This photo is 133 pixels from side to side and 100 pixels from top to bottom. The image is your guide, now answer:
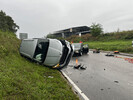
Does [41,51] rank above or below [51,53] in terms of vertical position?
above

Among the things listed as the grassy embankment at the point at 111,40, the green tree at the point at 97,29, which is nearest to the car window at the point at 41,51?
the grassy embankment at the point at 111,40

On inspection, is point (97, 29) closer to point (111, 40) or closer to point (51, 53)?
point (111, 40)

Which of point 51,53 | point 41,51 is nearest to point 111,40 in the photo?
point 51,53

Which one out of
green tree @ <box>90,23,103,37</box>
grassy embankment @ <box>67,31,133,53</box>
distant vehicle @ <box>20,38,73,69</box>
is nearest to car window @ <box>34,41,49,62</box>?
distant vehicle @ <box>20,38,73,69</box>

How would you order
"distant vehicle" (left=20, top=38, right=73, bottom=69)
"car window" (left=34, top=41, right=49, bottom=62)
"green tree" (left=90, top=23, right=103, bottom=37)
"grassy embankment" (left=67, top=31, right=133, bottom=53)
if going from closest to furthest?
"distant vehicle" (left=20, top=38, right=73, bottom=69)
"car window" (left=34, top=41, right=49, bottom=62)
"grassy embankment" (left=67, top=31, right=133, bottom=53)
"green tree" (left=90, top=23, right=103, bottom=37)

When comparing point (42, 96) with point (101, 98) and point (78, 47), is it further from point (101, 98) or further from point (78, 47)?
point (78, 47)

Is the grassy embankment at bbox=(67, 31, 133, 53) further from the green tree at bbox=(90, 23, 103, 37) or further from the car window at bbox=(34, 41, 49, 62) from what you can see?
the car window at bbox=(34, 41, 49, 62)

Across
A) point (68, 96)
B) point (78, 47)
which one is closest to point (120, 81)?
point (68, 96)

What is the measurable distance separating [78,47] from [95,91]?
29.6 feet

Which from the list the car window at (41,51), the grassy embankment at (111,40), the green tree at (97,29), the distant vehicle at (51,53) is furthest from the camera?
the green tree at (97,29)

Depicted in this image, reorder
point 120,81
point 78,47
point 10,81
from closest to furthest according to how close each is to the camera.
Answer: point 10,81 → point 120,81 → point 78,47

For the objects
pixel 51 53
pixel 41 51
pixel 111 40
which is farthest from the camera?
Answer: pixel 111 40

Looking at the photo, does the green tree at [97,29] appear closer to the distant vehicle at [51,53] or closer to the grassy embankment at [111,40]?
the grassy embankment at [111,40]

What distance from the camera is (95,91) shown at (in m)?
3.38
